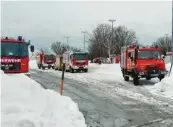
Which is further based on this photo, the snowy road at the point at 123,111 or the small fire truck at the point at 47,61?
the small fire truck at the point at 47,61

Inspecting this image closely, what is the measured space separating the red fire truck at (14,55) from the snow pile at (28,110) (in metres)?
10.7

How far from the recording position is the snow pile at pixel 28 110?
730 cm

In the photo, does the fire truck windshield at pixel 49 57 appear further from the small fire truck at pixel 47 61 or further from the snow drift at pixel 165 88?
the snow drift at pixel 165 88

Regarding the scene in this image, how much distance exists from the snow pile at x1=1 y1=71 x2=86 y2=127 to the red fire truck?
1069 centimetres

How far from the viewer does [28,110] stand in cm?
793

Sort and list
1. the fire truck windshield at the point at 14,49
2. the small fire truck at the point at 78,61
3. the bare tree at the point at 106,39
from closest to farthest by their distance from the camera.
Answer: the fire truck windshield at the point at 14,49 → the small fire truck at the point at 78,61 → the bare tree at the point at 106,39

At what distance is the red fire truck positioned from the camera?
20.3m

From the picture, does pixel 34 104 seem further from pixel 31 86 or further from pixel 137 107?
pixel 137 107

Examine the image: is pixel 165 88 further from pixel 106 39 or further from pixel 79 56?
pixel 106 39

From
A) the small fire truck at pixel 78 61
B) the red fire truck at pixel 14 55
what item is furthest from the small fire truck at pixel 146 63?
the small fire truck at pixel 78 61

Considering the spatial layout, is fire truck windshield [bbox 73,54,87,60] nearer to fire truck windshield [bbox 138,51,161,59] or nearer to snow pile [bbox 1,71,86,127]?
fire truck windshield [bbox 138,51,161,59]

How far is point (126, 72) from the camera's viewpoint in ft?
88.5

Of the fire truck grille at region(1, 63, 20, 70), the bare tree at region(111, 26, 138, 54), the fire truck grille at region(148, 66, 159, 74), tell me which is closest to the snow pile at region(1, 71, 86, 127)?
the fire truck grille at region(1, 63, 20, 70)

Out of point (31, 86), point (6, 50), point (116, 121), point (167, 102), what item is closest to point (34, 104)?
point (31, 86)
